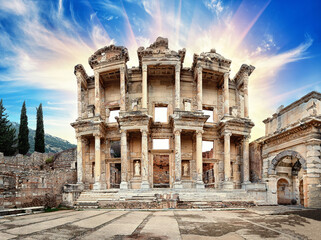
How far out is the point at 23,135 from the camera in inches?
1358

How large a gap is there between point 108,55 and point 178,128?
9.41 meters

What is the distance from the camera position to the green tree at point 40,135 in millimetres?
35094

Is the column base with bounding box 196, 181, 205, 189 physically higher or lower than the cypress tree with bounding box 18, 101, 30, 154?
lower

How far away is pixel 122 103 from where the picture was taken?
1961 centimetres

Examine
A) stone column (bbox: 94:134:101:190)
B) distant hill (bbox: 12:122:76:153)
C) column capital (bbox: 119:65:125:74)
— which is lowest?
stone column (bbox: 94:134:101:190)

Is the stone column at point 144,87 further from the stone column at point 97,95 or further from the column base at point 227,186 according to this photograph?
the column base at point 227,186

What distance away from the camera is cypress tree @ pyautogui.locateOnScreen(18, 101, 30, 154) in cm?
3375

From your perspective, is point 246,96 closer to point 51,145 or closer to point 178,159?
point 178,159

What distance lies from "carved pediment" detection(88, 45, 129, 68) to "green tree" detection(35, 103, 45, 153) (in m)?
20.4

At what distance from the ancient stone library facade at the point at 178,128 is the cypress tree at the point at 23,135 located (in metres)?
17.8

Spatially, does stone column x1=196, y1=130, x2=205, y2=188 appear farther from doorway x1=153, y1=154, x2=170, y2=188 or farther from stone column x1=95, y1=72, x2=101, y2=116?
doorway x1=153, y1=154, x2=170, y2=188

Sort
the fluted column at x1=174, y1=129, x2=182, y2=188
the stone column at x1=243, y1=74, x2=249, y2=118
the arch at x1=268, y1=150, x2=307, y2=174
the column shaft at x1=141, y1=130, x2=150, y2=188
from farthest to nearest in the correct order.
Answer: the stone column at x1=243, y1=74, x2=249, y2=118 < the column shaft at x1=141, y1=130, x2=150, y2=188 < the fluted column at x1=174, y1=129, x2=182, y2=188 < the arch at x1=268, y1=150, x2=307, y2=174

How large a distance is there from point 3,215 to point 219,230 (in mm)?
9788

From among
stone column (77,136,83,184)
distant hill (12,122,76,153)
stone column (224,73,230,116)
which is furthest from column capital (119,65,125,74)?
distant hill (12,122,76,153)
